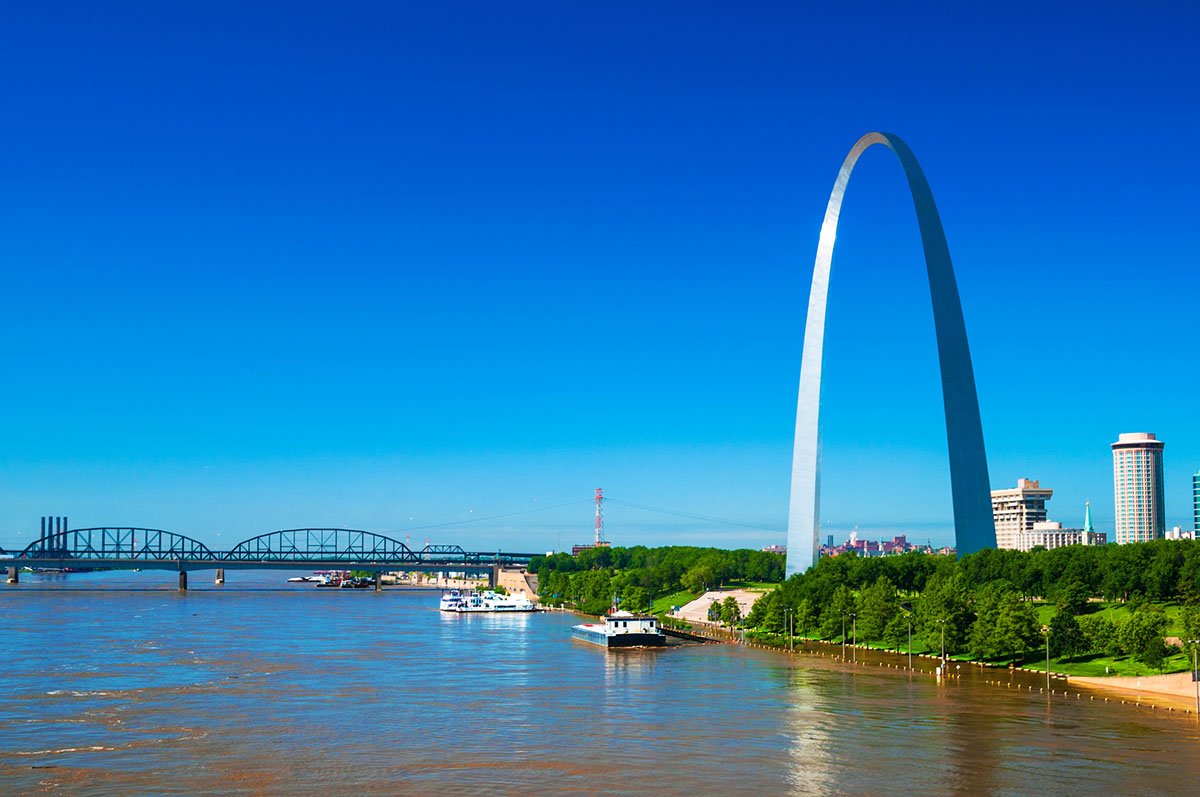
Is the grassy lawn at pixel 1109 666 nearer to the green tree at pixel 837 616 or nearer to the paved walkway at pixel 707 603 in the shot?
the green tree at pixel 837 616

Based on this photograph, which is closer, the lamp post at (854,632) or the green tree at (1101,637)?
the green tree at (1101,637)

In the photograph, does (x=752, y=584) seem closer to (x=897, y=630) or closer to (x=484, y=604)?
(x=484, y=604)

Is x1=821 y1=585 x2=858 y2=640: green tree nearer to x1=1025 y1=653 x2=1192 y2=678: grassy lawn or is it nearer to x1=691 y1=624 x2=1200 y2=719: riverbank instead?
x1=691 y1=624 x2=1200 y2=719: riverbank

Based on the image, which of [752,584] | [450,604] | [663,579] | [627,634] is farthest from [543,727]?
[663,579]

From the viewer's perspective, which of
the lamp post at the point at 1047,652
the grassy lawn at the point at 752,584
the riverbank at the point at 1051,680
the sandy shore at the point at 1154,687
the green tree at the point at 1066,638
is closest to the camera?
the sandy shore at the point at 1154,687

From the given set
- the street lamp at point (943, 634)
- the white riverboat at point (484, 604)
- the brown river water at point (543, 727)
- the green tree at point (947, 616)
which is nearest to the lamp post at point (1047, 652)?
the brown river water at point (543, 727)

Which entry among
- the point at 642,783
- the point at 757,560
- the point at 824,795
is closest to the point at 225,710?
the point at 642,783

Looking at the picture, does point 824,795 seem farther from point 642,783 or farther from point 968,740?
point 968,740
